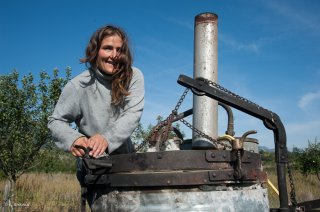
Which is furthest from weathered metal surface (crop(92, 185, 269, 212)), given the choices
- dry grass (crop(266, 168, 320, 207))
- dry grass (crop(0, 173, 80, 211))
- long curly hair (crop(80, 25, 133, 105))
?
dry grass (crop(266, 168, 320, 207))

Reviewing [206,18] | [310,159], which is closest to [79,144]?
[206,18]

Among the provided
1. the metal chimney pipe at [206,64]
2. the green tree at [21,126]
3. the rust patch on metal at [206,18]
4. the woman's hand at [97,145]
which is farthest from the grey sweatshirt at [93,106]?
the green tree at [21,126]

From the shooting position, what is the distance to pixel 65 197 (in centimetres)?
1256

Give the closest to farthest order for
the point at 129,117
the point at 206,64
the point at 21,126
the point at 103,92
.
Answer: the point at 129,117 < the point at 103,92 < the point at 206,64 < the point at 21,126

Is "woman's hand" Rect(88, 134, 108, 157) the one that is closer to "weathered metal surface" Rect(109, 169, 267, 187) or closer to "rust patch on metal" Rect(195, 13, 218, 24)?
"weathered metal surface" Rect(109, 169, 267, 187)

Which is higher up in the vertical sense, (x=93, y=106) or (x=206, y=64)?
(x=206, y=64)

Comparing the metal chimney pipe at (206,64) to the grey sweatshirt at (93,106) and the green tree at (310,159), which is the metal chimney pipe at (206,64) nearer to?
the grey sweatshirt at (93,106)

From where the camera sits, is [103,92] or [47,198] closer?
[103,92]

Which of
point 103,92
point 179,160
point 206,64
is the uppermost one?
point 206,64

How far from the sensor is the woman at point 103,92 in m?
2.78

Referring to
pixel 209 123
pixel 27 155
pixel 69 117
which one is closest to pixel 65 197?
pixel 27 155

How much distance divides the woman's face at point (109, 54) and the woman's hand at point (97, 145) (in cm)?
67

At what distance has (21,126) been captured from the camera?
12.3m

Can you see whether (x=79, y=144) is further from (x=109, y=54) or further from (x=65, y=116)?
(x=109, y=54)
